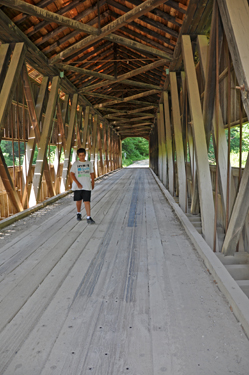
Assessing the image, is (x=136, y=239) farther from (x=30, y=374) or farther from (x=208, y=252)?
(x=30, y=374)

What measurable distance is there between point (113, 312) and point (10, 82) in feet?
13.5

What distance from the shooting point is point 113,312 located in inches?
74.6

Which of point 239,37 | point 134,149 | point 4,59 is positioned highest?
point 134,149

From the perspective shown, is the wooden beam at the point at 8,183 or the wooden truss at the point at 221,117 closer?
the wooden truss at the point at 221,117

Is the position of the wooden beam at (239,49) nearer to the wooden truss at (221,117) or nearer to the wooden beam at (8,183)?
the wooden truss at (221,117)

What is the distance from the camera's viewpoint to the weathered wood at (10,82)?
4578mm

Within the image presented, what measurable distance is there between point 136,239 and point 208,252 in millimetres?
988

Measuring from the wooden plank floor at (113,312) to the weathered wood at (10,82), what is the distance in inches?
87.6

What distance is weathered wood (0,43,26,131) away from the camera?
4.58 meters

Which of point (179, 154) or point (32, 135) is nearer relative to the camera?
point (179, 154)

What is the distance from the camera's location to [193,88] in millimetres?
4070

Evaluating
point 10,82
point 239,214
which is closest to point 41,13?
point 10,82

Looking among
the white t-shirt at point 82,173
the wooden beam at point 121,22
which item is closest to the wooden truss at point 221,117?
the wooden beam at point 121,22

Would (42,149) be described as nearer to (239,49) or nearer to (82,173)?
(82,173)
